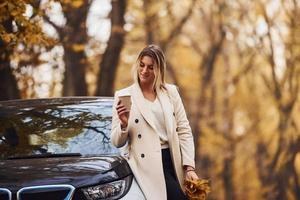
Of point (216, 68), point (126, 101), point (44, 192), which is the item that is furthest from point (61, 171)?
point (216, 68)

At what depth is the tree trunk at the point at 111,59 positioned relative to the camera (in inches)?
679

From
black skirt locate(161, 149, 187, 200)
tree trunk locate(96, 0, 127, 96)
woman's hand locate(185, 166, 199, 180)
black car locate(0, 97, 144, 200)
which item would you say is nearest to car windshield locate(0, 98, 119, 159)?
black car locate(0, 97, 144, 200)

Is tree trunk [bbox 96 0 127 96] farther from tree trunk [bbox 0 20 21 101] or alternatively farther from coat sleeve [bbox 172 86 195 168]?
coat sleeve [bbox 172 86 195 168]

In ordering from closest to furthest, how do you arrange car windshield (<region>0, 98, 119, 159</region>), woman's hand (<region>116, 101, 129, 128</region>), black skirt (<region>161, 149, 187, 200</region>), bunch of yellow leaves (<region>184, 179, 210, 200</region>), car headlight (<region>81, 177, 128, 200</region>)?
1. car headlight (<region>81, 177, 128, 200</region>)
2. woman's hand (<region>116, 101, 129, 128</region>)
3. bunch of yellow leaves (<region>184, 179, 210, 200</region>)
4. black skirt (<region>161, 149, 187, 200</region>)
5. car windshield (<region>0, 98, 119, 159</region>)

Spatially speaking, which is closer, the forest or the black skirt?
the black skirt

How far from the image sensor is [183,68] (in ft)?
110

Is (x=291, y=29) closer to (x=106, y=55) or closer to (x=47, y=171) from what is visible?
(x=106, y=55)

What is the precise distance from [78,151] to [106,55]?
1165 centimetres

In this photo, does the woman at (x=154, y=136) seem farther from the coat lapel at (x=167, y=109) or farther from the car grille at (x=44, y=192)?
the car grille at (x=44, y=192)

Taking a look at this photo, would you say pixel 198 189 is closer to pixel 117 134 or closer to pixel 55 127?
pixel 117 134

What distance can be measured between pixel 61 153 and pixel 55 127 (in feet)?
1.77

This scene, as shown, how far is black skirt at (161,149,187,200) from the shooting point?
557 centimetres

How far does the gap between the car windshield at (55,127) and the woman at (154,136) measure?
0.43m

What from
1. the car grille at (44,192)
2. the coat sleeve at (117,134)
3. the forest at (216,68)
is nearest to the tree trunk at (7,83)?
the forest at (216,68)
